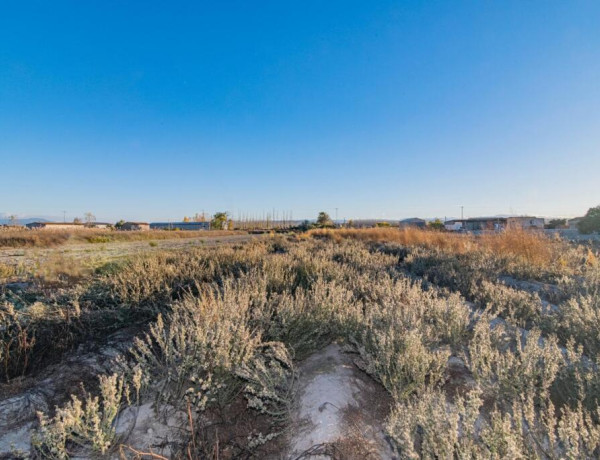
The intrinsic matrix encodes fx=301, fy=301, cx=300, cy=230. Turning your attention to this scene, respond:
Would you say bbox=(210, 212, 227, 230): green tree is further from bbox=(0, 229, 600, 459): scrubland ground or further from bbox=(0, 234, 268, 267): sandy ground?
bbox=(0, 229, 600, 459): scrubland ground

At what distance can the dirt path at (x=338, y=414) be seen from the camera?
5.72 feet

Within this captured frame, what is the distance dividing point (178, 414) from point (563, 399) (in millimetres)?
2692

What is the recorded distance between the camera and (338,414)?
1.97m

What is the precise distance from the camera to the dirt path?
5.72ft

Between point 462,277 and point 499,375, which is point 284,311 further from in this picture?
point 462,277

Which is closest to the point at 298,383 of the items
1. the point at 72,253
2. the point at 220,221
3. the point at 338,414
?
the point at 338,414

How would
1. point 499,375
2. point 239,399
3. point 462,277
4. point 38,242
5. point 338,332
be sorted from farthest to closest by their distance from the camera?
point 38,242 → point 462,277 → point 338,332 → point 239,399 → point 499,375

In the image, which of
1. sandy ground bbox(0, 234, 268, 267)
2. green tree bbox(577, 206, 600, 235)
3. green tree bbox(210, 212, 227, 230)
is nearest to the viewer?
sandy ground bbox(0, 234, 268, 267)

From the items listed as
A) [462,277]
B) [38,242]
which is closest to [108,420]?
[462,277]

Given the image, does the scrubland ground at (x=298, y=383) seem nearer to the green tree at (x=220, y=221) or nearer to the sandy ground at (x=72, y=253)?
the sandy ground at (x=72, y=253)

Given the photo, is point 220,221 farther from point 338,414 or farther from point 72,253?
point 338,414

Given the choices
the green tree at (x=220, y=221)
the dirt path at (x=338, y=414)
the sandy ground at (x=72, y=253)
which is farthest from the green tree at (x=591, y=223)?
the green tree at (x=220, y=221)

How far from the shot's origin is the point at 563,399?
207cm

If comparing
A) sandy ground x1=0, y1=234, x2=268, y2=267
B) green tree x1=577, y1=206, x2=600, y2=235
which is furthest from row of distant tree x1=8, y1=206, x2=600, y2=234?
sandy ground x1=0, y1=234, x2=268, y2=267
